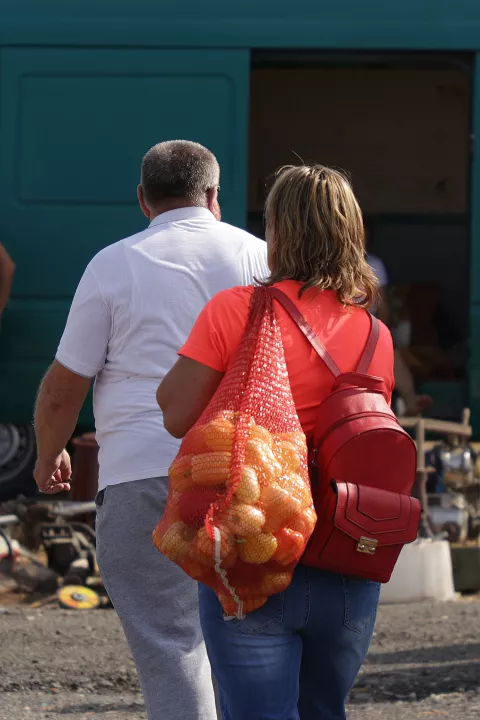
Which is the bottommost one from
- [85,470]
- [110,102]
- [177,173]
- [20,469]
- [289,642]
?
[20,469]

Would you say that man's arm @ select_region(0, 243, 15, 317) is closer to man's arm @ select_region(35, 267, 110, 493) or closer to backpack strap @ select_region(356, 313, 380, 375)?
man's arm @ select_region(35, 267, 110, 493)

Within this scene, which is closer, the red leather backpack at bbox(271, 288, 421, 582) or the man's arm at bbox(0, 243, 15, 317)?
the red leather backpack at bbox(271, 288, 421, 582)

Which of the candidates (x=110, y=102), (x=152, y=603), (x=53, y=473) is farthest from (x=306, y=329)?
(x=110, y=102)

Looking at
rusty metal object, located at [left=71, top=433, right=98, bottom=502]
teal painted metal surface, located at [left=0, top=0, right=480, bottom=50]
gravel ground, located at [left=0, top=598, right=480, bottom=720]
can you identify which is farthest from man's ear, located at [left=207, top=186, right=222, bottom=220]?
teal painted metal surface, located at [left=0, top=0, right=480, bottom=50]

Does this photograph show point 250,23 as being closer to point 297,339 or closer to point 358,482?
point 297,339

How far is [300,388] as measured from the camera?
2.57 m

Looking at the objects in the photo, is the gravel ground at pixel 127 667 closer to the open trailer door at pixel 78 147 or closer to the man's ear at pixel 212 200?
the man's ear at pixel 212 200

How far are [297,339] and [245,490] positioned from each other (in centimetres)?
36

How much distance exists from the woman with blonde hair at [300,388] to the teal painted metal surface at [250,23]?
5.18m

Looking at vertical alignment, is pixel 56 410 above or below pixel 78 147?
below

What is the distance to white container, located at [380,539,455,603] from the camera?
6.16 m

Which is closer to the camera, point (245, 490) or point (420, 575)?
point (245, 490)

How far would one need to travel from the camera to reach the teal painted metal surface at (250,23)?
762cm

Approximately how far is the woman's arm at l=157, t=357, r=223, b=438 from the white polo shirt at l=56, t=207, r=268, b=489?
1.69 ft
